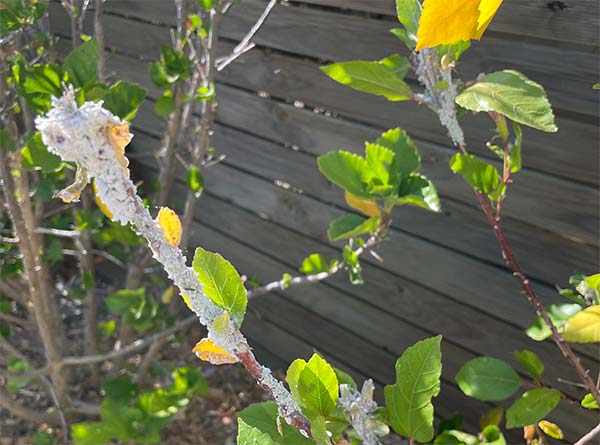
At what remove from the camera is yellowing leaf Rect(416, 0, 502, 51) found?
2.30 feet

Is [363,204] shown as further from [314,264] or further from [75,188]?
[75,188]

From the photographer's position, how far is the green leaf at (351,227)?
147cm

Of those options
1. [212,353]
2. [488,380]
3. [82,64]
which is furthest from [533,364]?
[82,64]

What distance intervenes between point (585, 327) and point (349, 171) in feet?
1.84

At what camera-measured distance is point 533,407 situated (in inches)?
56.7

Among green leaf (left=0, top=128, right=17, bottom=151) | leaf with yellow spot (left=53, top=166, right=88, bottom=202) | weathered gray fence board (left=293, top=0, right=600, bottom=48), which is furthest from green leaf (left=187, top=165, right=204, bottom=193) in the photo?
leaf with yellow spot (left=53, top=166, right=88, bottom=202)

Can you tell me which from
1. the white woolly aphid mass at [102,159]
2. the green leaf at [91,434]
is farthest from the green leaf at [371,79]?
the green leaf at [91,434]

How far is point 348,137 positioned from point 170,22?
87cm

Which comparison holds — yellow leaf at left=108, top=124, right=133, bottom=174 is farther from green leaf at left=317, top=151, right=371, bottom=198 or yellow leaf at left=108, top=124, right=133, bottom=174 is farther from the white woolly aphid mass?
green leaf at left=317, top=151, right=371, bottom=198

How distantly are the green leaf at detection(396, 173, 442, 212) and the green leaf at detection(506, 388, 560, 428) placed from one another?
0.46 m

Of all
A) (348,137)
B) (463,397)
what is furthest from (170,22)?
(463,397)

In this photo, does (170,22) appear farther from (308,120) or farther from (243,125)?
(308,120)

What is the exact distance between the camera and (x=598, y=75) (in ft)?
5.13

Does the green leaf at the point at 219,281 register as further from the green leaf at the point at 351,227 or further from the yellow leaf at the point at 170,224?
the green leaf at the point at 351,227
